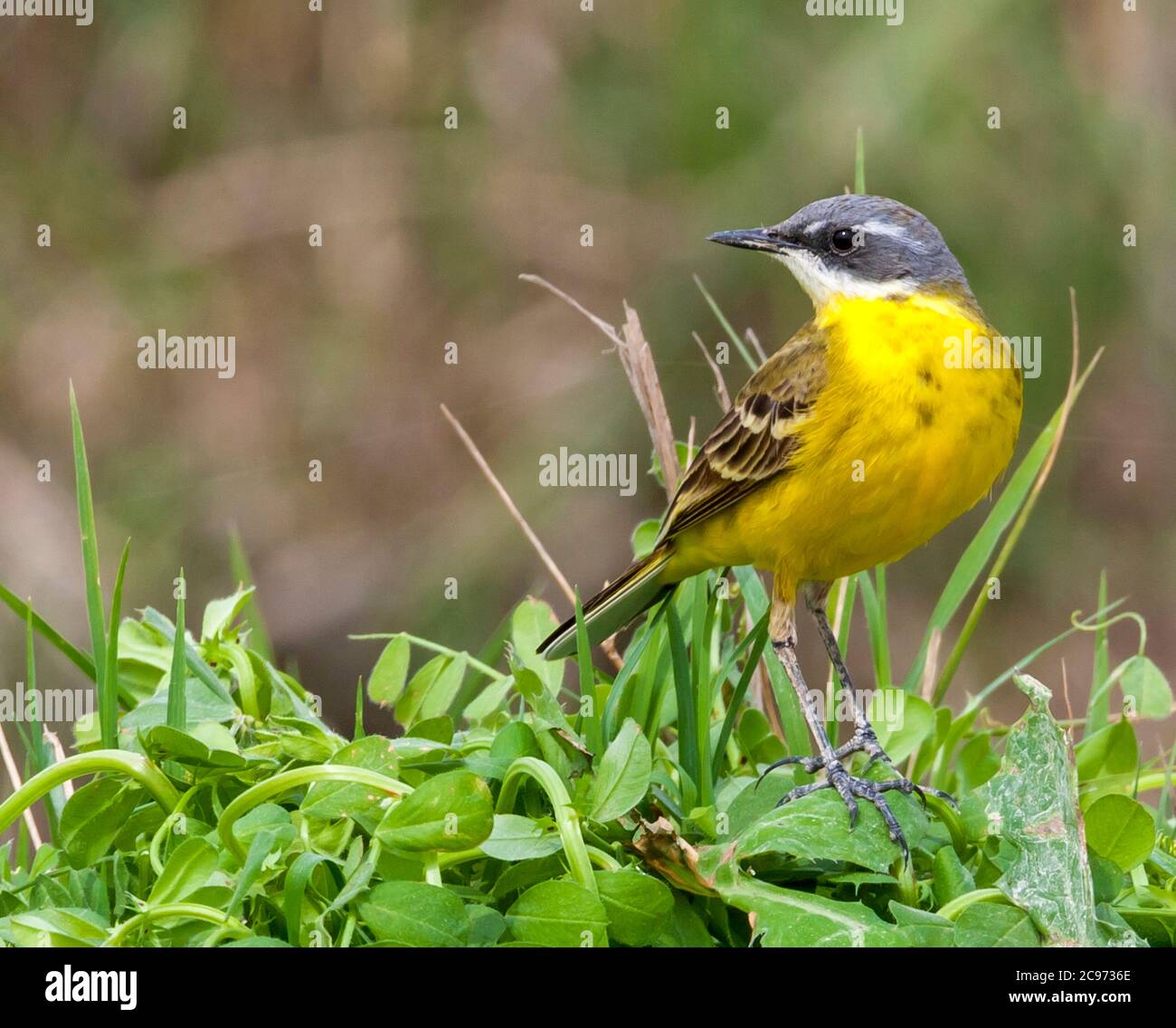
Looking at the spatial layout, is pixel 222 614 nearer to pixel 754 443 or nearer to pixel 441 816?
pixel 441 816

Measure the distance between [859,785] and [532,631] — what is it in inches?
40.5

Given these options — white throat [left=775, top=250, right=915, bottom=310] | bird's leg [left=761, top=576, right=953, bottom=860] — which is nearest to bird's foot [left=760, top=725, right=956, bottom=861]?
bird's leg [left=761, top=576, right=953, bottom=860]

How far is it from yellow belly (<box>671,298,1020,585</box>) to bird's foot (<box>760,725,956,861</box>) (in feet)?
1.95

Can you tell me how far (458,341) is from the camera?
308 inches

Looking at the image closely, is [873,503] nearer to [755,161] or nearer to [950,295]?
[950,295]

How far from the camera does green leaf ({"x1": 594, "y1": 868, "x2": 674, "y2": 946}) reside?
2.27 meters

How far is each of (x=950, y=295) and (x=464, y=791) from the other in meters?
2.28

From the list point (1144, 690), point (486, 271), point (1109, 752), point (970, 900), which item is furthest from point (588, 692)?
point (486, 271)

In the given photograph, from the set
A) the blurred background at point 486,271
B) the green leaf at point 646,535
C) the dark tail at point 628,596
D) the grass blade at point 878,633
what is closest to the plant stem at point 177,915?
the grass blade at point 878,633

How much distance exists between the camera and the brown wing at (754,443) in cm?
386

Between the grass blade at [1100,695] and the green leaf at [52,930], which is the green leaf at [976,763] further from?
the green leaf at [52,930]

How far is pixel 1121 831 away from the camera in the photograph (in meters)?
2.56

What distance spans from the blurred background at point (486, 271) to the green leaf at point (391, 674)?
364 cm

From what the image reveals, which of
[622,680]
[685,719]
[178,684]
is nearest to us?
[178,684]
